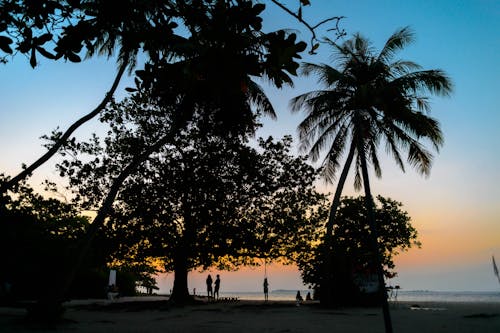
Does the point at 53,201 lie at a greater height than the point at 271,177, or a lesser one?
lesser

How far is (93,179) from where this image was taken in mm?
19359

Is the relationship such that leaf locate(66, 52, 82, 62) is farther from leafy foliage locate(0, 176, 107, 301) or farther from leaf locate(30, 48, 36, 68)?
leafy foliage locate(0, 176, 107, 301)

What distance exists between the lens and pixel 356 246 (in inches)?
873

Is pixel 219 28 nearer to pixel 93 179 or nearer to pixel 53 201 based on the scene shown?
pixel 53 201

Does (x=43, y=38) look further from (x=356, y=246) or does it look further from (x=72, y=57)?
(x=356, y=246)

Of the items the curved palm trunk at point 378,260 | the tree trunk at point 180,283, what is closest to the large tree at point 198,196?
the tree trunk at point 180,283

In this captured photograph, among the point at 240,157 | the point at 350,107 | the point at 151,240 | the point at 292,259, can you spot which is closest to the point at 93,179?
the point at 151,240

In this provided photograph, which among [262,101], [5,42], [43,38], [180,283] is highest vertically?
[262,101]

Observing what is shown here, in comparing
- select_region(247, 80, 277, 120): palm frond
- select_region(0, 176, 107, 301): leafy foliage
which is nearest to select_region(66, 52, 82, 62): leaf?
select_region(0, 176, 107, 301): leafy foliage

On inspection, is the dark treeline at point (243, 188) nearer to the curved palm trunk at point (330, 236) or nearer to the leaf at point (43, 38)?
the curved palm trunk at point (330, 236)

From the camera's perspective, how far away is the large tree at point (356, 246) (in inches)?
810

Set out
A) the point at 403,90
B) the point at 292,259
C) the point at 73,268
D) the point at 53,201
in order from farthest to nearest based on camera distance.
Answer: the point at 292,259
the point at 403,90
the point at 53,201
the point at 73,268

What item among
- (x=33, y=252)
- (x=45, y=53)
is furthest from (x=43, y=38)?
(x=33, y=252)

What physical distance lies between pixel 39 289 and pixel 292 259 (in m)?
15.3
